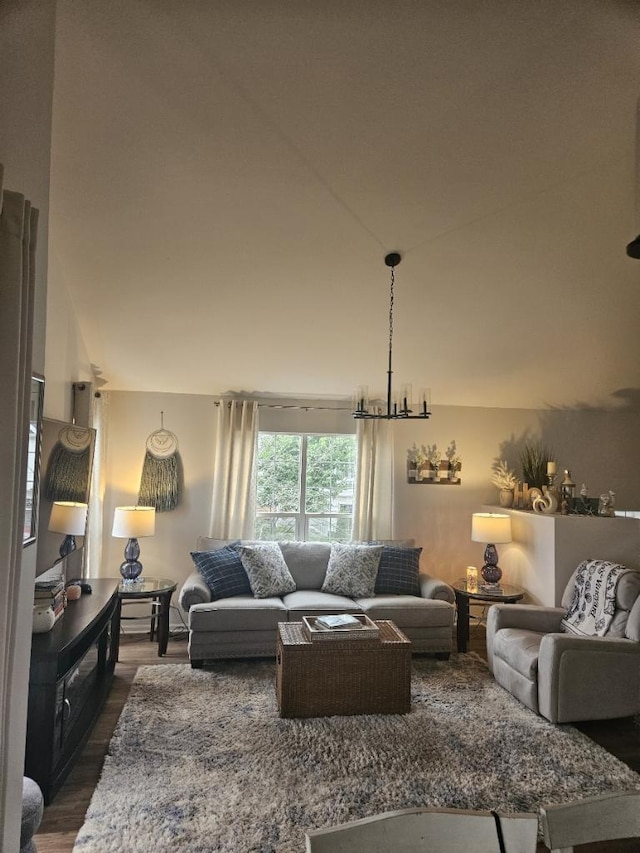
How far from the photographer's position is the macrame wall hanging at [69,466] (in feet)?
12.5

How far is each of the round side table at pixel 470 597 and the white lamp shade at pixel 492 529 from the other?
0.41m

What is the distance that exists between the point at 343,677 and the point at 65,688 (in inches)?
63.0

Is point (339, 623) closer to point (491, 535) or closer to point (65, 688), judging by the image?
point (65, 688)

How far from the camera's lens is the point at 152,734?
3141mm

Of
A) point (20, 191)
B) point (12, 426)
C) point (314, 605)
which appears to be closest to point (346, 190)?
point (20, 191)

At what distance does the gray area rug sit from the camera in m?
2.37

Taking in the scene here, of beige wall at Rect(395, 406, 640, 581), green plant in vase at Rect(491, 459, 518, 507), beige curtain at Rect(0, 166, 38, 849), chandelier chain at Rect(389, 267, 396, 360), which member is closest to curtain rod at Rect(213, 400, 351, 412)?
beige wall at Rect(395, 406, 640, 581)

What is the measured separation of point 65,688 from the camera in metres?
2.78

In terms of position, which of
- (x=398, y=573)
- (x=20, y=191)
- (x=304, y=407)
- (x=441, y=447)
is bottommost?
(x=398, y=573)

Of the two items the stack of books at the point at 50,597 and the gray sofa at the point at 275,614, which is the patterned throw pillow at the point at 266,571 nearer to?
the gray sofa at the point at 275,614

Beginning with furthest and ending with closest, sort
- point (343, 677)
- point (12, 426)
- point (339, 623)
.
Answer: point (339, 623), point (343, 677), point (12, 426)

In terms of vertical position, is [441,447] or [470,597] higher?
[441,447]

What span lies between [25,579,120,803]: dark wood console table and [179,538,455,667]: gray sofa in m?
0.75

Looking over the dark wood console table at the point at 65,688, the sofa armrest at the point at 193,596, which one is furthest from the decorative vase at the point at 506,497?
the dark wood console table at the point at 65,688
